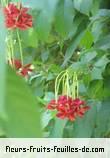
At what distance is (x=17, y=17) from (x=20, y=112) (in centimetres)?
55

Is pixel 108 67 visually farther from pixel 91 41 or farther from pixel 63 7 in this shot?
pixel 63 7

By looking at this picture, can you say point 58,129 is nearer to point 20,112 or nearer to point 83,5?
point 83,5

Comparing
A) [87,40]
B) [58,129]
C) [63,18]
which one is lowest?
[58,129]

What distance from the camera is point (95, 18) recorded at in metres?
1.04

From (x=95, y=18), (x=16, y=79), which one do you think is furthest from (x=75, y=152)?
(x=16, y=79)

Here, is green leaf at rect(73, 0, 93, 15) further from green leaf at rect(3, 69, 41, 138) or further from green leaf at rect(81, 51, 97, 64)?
green leaf at rect(3, 69, 41, 138)

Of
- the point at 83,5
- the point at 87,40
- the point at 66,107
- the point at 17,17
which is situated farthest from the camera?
the point at 87,40

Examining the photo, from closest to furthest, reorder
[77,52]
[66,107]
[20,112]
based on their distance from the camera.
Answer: [20,112] < [66,107] < [77,52]

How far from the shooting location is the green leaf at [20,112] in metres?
0.14

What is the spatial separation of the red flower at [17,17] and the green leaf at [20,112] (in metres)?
0.49

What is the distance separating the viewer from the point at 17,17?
0.68 meters

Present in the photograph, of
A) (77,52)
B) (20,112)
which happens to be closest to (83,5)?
(77,52)

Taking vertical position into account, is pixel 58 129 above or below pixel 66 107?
below

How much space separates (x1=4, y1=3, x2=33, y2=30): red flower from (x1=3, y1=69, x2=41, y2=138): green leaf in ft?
Answer: 1.60
